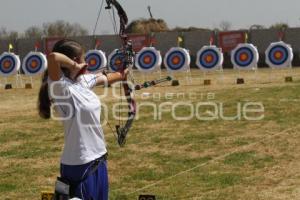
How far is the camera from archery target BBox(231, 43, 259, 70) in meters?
15.6

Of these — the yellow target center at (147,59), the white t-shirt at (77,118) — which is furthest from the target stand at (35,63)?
the white t-shirt at (77,118)

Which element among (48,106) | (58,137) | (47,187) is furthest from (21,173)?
(48,106)

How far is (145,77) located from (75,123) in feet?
47.9

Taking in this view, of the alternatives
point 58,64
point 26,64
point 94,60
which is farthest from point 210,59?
point 58,64

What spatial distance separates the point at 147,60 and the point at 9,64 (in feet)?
13.6

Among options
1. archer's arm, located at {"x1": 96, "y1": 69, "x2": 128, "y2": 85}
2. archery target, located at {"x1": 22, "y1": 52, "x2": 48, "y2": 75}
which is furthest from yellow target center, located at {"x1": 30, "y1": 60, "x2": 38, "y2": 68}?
archer's arm, located at {"x1": 96, "y1": 69, "x2": 128, "y2": 85}

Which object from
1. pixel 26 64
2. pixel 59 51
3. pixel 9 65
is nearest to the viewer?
pixel 59 51

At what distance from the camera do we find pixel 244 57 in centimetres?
1583

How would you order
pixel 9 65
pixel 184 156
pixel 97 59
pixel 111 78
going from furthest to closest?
1. pixel 97 59
2. pixel 9 65
3. pixel 184 156
4. pixel 111 78

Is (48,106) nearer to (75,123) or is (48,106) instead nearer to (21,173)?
(75,123)

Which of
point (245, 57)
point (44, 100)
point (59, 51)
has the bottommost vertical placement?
point (44, 100)

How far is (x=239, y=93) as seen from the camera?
36.8 feet

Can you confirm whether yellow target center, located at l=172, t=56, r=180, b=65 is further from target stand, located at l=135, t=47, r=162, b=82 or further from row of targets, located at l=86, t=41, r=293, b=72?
target stand, located at l=135, t=47, r=162, b=82

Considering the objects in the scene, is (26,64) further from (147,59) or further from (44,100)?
(44,100)
